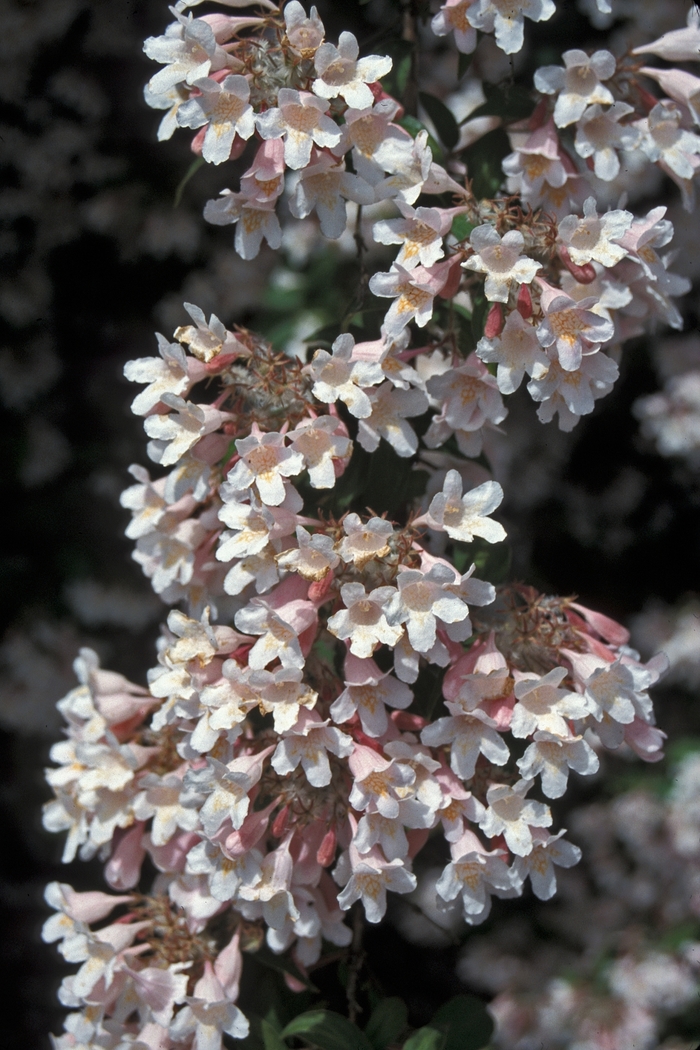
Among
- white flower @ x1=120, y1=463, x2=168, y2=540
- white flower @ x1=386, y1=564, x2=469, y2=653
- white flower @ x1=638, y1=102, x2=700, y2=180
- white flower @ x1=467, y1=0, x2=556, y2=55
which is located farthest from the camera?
white flower @ x1=120, y1=463, x2=168, y2=540

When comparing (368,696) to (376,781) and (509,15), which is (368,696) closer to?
(376,781)

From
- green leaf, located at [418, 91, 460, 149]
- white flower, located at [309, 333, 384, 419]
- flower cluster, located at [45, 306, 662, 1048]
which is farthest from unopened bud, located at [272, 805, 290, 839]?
green leaf, located at [418, 91, 460, 149]

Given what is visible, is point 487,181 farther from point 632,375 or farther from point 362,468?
point 632,375

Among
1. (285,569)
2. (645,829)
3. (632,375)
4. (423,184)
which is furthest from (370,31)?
(645,829)

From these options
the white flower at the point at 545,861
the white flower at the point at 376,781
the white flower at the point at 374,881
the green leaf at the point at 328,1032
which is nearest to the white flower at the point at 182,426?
the white flower at the point at 376,781

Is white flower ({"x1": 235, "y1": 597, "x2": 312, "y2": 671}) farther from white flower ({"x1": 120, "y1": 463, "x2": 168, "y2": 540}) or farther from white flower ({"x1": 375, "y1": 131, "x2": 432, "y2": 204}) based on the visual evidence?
white flower ({"x1": 375, "y1": 131, "x2": 432, "y2": 204})
